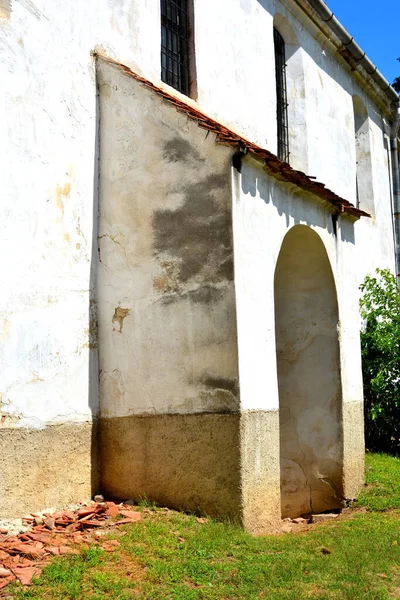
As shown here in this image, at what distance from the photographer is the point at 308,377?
28.1ft

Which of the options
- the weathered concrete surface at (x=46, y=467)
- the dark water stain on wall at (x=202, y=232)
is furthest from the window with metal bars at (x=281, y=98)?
the weathered concrete surface at (x=46, y=467)

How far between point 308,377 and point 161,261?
2883 millimetres

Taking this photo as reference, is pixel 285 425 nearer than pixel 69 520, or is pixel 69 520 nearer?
pixel 69 520

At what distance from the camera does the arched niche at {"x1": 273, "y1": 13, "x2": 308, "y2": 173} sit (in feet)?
38.0

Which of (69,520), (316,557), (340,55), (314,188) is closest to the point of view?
(316,557)

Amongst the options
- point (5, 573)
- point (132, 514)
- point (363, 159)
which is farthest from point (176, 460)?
point (363, 159)

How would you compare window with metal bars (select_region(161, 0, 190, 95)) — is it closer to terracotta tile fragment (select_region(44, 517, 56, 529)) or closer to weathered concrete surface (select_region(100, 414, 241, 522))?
weathered concrete surface (select_region(100, 414, 241, 522))

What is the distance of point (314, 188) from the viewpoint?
770 cm

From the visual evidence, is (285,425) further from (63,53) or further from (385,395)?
(63,53)

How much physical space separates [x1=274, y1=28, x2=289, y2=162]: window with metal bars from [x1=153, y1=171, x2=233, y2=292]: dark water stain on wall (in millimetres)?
5178

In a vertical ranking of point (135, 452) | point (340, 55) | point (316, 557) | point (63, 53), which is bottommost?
point (316, 557)

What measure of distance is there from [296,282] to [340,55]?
6.68 meters

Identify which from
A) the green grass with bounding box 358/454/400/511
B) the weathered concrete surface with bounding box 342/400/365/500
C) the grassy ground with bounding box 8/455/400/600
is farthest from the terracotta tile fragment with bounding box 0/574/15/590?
the weathered concrete surface with bounding box 342/400/365/500

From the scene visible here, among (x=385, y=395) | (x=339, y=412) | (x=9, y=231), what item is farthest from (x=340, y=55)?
(x=9, y=231)
